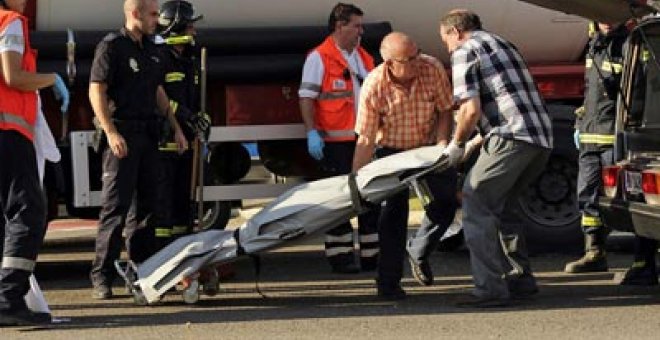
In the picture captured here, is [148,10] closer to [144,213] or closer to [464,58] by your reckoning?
[144,213]

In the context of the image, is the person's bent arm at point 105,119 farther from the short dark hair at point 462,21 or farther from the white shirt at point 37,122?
the short dark hair at point 462,21

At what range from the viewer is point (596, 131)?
8.77 meters

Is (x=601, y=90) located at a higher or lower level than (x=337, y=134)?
higher

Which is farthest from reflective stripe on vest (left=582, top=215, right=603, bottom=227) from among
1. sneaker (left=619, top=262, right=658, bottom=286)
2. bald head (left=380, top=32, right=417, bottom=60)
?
bald head (left=380, top=32, right=417, bottom=60)

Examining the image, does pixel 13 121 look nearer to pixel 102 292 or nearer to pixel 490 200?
pixel 102 292

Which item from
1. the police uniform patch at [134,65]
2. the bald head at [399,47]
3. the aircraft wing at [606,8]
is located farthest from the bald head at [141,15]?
the aircraft wing at [606,8]

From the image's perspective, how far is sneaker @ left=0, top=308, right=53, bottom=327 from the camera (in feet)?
22.9

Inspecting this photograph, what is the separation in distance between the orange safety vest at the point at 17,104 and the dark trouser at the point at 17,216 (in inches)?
1.8

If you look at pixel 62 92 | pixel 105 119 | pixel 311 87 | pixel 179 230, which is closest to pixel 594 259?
pixel 311 87

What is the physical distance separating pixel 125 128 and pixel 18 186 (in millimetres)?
1085

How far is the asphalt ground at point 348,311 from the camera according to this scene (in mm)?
6895

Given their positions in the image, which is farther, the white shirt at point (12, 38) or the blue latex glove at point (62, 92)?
the blue latex glove at point (62, 92)

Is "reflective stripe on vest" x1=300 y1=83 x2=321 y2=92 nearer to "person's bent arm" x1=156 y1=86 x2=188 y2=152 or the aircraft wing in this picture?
"person's bent arm" x1=156 y1=86 x2=188 y2=152

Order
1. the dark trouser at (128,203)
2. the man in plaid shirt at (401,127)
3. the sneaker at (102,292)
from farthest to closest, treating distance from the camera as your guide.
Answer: the sneaker at (102,292) → the dark trouser at (128,203) → the man in plaid shirt at (401,127)
